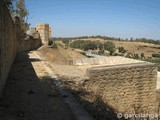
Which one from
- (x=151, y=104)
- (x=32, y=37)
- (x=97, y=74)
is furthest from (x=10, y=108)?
(x=32, y=37)

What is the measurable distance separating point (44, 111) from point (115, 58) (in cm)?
1178

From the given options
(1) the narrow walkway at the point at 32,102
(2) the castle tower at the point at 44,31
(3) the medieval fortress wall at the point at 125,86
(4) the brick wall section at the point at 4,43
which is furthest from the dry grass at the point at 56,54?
(1) the narrow walkway at the point at 32,102

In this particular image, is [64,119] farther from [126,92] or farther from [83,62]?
[83,62]

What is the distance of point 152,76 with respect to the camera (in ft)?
34.4

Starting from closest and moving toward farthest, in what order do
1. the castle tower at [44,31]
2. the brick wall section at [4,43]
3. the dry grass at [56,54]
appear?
the brick wall section at [4,43], the dry grass at [56,54], the castle tower at [44,31]

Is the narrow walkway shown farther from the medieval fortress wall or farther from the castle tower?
the castle tower

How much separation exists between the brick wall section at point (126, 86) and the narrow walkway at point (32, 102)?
2.23 metres

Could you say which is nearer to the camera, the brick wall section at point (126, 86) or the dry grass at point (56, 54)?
the brick wall section at point (126, 86)

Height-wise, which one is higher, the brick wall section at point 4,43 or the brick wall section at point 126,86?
the brick wall section at point 4,43

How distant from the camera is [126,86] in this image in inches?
385

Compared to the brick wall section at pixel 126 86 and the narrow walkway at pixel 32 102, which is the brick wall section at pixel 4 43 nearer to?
the narrow walkway at pixel 32 102

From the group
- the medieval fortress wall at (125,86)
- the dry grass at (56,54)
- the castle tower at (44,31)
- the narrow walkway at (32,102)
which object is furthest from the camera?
the castle tower at (44,31)

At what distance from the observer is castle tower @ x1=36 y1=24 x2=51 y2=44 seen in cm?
2595

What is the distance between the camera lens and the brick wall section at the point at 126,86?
9.09 m
